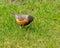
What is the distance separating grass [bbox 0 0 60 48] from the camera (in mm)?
6734

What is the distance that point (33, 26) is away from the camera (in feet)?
24.3

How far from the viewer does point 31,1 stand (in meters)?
8.74

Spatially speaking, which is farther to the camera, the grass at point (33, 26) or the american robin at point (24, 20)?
the american robin at point (24, 20)

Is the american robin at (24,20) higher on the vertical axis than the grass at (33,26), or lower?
higher

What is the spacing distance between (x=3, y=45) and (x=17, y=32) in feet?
1.94

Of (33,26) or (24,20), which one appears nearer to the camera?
(24,20)

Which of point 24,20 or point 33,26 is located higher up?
point 24,20

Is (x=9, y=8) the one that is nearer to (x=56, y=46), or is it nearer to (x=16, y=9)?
(x=16, y=9)

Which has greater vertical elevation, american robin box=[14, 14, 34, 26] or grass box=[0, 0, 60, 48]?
american robin box=[14, 14, 34, 26]

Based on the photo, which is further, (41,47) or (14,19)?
(14,19)

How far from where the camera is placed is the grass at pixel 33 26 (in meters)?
6.73

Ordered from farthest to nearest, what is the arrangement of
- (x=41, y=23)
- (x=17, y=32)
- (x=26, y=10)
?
1. (x=26, y=10)
2. (x=41, y=23)
3. (x=17, y=32)

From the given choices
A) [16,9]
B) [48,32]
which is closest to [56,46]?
[48,32]

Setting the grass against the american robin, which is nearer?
the grass
